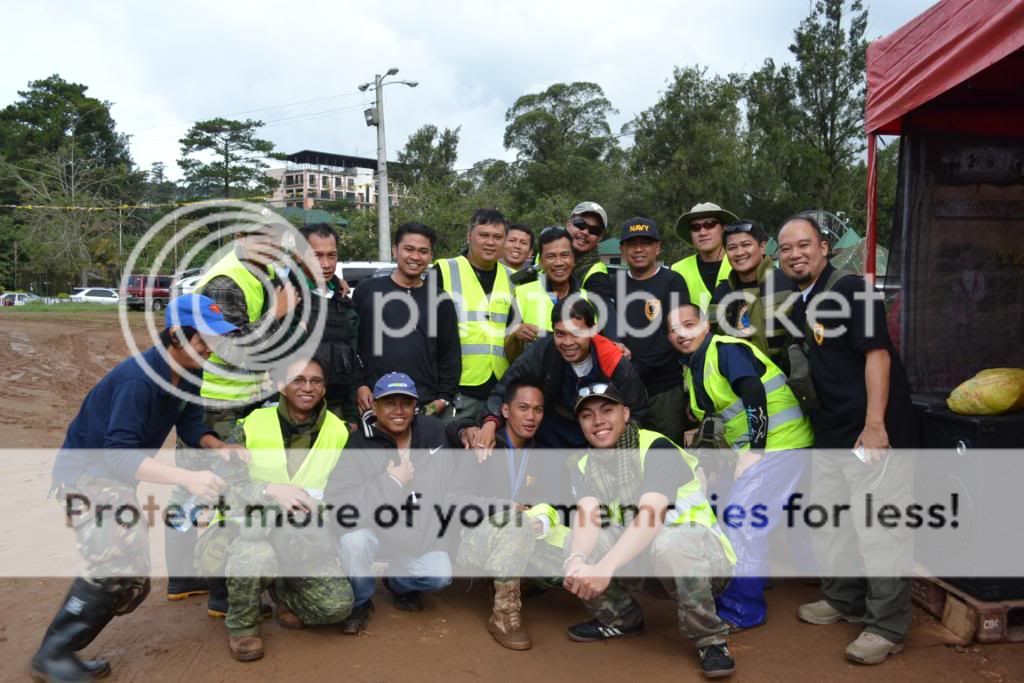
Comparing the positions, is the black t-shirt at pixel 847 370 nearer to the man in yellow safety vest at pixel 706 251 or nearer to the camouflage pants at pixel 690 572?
the camouflage pants at pixel 690 572

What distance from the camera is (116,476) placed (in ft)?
10.8

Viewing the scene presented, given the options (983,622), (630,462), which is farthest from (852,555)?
(630,462)

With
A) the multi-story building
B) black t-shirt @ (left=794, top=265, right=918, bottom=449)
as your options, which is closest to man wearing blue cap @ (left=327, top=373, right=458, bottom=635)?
black t-shirt @ (left=794, top=265, right=918, bottom=449)

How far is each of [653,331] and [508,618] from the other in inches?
72.8

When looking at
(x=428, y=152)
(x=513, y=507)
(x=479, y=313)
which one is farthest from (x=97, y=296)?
(x=513, y=507)

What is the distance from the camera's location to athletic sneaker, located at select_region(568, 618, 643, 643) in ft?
12.1

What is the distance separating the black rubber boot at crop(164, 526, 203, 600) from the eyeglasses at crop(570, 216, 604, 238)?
3002mm

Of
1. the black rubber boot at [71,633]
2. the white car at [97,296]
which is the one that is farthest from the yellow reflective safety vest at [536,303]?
the white car at [97,296]

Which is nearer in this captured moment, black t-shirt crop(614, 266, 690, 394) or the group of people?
the group of people

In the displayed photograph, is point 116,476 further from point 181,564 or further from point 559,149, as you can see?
point 559,149

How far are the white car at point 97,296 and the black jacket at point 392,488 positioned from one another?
3337 cm

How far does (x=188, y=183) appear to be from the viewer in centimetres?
5153

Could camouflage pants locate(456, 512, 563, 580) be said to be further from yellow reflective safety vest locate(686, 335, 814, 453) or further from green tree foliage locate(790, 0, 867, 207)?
green tree foliage locate(790, 0, 867, 207)

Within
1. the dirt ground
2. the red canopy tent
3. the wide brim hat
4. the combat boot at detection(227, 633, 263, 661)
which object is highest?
the red canopy tent
